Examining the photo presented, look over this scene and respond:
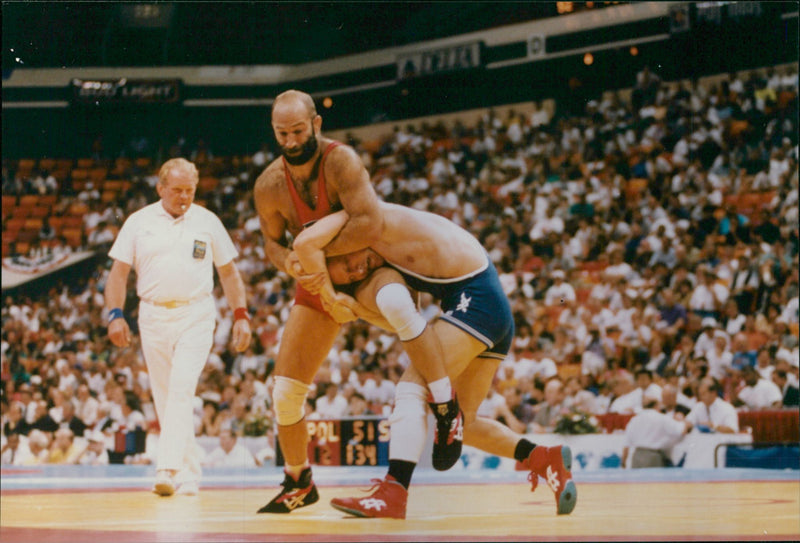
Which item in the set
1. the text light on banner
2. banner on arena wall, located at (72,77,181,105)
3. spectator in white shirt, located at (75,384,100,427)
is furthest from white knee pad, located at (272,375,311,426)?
the text light on banner

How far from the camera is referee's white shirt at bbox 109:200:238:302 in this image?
4.49 meters

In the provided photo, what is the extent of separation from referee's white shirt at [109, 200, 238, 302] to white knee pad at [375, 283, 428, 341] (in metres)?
1.28

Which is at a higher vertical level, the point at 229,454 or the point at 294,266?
the point at 294,266

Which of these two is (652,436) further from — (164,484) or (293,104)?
(293,104)

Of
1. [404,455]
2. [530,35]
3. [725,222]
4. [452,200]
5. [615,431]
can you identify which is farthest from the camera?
[530,35]

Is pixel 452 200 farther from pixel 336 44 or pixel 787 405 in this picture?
pixel 336 44

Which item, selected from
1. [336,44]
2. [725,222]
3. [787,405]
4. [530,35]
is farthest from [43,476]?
[530,35]

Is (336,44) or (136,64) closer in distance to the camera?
(336,44)

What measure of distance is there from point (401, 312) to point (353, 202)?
1.35ft

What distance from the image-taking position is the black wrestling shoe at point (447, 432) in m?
3.53

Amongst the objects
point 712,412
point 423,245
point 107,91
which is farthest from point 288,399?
point 712,412

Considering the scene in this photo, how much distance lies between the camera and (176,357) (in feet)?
15.2

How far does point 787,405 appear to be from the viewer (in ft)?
25.7

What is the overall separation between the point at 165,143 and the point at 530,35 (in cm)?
580
